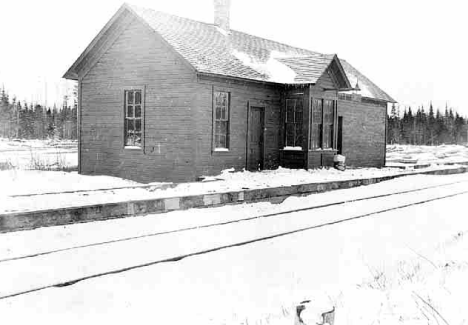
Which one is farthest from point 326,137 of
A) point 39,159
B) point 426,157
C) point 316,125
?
point 426,157

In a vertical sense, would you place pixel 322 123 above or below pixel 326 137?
above

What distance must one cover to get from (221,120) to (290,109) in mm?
3656

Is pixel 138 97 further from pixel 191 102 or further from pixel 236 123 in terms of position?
pixel 236 123

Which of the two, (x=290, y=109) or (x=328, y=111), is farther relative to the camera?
(x=328, y=111)

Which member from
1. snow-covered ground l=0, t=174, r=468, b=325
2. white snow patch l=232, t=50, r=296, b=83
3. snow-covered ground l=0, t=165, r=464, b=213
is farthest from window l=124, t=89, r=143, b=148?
snow-covered ground l=0, t=174, r=468, b=325

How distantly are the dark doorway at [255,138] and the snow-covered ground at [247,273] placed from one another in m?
8.13

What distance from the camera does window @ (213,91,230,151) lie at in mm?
18125

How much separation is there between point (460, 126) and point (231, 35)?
90.0 m

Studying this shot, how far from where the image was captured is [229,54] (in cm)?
2005

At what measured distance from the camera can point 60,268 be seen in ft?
21.8

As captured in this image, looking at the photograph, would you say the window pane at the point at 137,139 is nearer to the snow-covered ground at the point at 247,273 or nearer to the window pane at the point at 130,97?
the window pane at the point at 130,97

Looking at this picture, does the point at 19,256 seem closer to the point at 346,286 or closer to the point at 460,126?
the point at 346,286

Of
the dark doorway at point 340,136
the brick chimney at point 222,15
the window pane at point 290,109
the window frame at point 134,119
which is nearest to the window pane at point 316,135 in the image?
the window pane at point 290,109

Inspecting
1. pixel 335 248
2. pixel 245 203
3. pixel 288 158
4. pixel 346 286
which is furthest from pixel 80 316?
pixel 288 158
